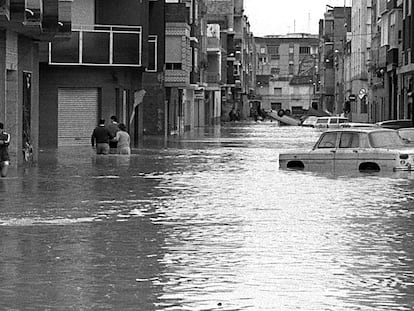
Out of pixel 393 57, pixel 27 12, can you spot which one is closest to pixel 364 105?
pixel 393 57

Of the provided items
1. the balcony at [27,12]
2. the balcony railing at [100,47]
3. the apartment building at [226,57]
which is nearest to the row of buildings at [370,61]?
the apartment building at [226,57]

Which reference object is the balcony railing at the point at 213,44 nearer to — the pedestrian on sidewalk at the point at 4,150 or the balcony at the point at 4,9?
the balcony at the point at 4,9

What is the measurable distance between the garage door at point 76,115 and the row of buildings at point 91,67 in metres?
0.04

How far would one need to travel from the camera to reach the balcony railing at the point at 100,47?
45.7 metres

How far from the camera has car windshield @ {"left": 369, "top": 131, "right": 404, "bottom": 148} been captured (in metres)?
30.9

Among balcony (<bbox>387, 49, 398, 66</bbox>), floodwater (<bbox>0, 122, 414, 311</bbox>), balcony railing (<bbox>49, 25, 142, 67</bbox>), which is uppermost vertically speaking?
balcony (<bbox>387, 49, 398, 66</bbox>)

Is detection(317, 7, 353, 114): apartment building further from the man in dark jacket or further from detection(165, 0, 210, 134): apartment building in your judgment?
the man in dark jacket

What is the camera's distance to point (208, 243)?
15289mm

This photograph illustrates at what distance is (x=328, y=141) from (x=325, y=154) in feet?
1.98

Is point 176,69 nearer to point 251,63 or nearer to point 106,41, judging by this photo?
point 106,41

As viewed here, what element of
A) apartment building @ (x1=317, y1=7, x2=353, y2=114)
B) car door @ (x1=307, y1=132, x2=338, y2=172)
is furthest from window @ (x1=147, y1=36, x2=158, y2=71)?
apartment building @ (x1=317, y1=7, x2=353, y2=114)

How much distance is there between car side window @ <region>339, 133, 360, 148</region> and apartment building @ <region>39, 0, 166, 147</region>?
16.5 meters

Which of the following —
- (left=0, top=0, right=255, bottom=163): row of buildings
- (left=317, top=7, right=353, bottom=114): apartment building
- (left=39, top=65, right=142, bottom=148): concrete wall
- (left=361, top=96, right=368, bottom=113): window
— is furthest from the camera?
(left=317, top=7, right=353, bottom=114): apartment building

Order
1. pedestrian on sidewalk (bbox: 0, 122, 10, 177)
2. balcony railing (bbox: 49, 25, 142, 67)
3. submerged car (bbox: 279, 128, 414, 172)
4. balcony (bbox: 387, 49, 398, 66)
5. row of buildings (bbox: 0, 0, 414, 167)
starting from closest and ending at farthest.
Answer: pedestrian on sidewalk (bbox: 0, 122, 10, 177), submerged car (bbox: 279, 128, 414, 172), row of buildings (bbox: 0, 0, 414, 167), balcony railing (bbox: 49, 25, 142, 67), balcony (bbox: 387, 49, 398, 66)
